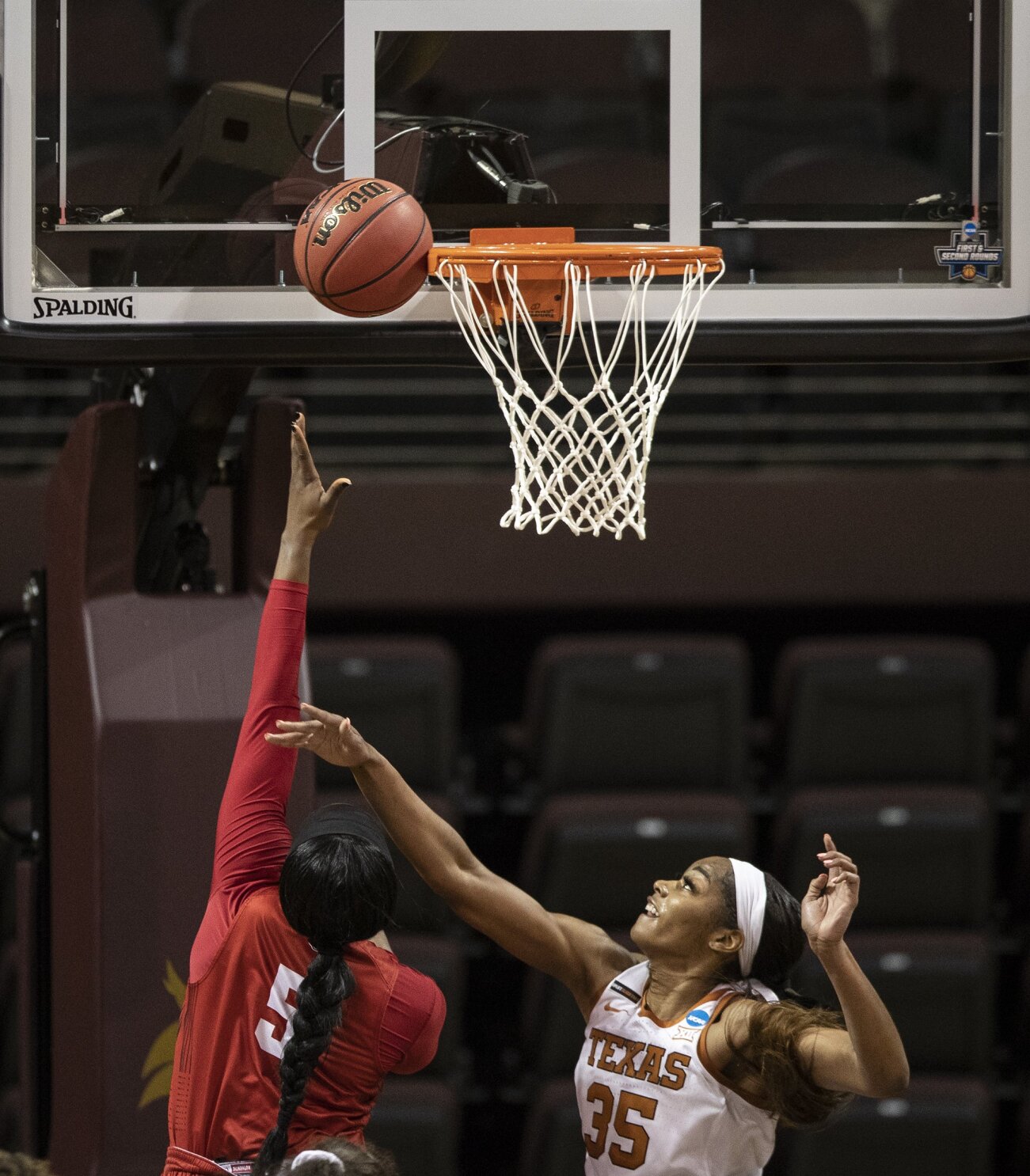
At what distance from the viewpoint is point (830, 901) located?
8.14 ft

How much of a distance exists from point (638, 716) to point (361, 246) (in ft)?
9.63

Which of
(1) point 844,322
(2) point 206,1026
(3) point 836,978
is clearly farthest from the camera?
(1) point 844,322

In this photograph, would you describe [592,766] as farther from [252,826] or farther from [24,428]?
[252,826]

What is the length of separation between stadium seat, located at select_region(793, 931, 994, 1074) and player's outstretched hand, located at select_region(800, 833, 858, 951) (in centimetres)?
272

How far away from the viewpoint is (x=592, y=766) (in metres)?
5.45

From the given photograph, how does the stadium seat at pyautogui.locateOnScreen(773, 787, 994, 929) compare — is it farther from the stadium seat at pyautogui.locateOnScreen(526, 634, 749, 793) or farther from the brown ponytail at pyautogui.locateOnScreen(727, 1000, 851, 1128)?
the brown ponytail at pyautogui.locateOnScreen(727, 1000, 851, 1128)

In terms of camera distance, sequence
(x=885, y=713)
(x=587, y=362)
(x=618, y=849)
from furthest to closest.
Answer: (x=885, y=713) → (x=618, y=849) → (x=587, y=362)

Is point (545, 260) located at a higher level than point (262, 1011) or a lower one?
higher

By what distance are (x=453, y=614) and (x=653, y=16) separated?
3110 mm

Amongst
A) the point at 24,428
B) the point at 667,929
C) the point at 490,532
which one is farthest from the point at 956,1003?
the point at 24,428

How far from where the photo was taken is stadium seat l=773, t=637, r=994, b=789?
17.9 ft

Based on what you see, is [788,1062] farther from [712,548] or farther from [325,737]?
[712,548]

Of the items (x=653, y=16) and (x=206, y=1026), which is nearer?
(x=206, y=1026)

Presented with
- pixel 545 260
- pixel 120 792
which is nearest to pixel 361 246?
pixel 545 260
